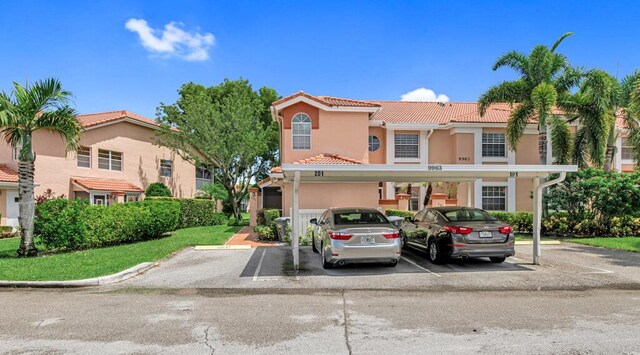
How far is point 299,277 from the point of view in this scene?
905cm

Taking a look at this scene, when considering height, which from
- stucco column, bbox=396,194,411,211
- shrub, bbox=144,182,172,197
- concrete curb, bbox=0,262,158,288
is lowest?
concrete curb, bbox=0,262,158,288

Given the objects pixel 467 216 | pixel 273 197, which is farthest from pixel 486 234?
pixel 273 197

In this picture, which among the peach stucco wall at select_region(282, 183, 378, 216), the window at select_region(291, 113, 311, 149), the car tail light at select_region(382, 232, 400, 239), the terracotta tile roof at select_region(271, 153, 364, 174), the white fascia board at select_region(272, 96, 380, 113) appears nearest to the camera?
the car tail light at select_region(382, 232, 400, 239)

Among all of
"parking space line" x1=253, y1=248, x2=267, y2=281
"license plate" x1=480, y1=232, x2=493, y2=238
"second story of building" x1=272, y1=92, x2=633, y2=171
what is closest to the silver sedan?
"parking space line" x1=253, y1=248, x2=267, y2=281

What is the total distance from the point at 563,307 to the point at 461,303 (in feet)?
5.19

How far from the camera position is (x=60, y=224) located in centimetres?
1277

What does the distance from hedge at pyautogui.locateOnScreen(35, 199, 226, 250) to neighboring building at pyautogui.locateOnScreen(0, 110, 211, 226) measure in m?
6.70

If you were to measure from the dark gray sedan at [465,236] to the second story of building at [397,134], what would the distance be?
814cm

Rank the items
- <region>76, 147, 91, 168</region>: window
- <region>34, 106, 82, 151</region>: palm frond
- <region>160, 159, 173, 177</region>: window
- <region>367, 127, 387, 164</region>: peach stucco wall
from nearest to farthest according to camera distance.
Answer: <region>34, 106, 82, 151</region>: palm frond → <region>367, 127, 387, 164</region>: peach stucco wall → <region>76, 147, 91, 168</region>: window → <region>160, 159, 173, 177</region>: window

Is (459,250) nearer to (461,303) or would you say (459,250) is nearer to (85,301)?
(461,303)

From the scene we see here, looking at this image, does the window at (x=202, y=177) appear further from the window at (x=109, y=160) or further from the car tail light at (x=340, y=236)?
the car tail light at (x=340, y=236)

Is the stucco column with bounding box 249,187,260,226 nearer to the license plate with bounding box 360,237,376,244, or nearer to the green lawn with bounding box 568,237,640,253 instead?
the license plate with bounding box 360,237,376,244

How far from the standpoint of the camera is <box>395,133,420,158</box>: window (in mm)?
23000

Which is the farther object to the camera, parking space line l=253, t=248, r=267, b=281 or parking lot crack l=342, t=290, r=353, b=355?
parking space line l=253, t=248, r=267, b=281
